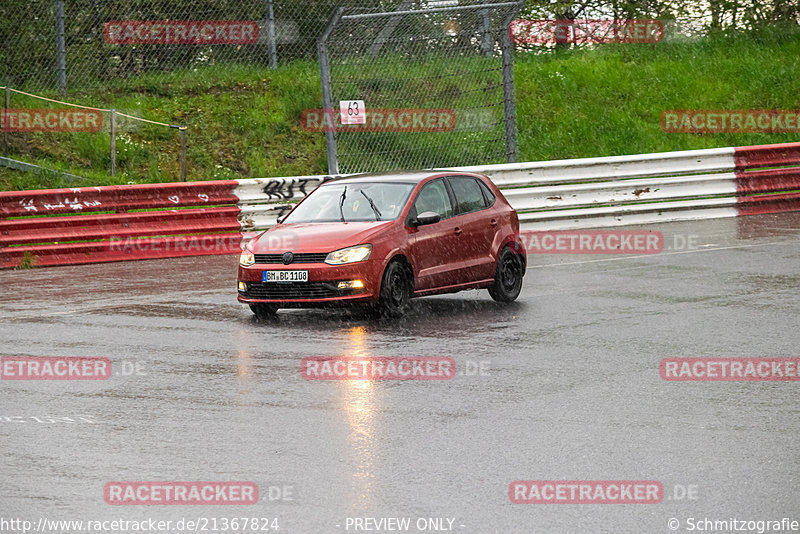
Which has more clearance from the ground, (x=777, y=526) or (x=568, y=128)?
(x=568, y=128)

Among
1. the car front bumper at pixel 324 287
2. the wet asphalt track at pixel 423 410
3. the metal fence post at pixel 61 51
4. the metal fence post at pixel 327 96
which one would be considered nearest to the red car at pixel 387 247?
the car front bumper at pixel 324 287

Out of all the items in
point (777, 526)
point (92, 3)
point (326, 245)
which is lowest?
point (777, 526)

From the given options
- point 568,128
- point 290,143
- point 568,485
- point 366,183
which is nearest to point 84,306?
point 366,183

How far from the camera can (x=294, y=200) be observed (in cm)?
1991

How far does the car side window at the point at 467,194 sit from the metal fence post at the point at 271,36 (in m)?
10.9

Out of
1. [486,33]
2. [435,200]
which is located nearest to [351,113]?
[486,33]

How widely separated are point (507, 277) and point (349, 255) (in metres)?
2.37

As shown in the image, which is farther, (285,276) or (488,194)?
(488,194)

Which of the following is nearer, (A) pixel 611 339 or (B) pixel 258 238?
(A) pixel 611 339

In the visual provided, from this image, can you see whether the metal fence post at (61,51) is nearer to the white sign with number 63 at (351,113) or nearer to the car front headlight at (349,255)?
the white sign with number 63 at (351,113)

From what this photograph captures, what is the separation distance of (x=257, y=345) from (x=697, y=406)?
416cm

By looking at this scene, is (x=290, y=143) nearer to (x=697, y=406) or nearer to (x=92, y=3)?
(x=92, y=3)

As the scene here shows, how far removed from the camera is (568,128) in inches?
1061

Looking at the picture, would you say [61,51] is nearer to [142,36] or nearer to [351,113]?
[142,36]
